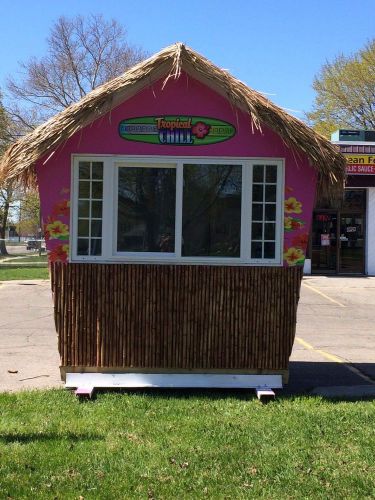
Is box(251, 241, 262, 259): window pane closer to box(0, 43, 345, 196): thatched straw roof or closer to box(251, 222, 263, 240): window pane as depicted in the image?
box(251, 222, 263, 240): window pane

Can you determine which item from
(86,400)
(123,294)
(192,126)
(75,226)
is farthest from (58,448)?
(192,126)

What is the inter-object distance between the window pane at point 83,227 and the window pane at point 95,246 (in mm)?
110

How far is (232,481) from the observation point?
4.15 metres

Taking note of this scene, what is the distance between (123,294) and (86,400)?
3.83 feet

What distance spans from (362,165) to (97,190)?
1784 cm

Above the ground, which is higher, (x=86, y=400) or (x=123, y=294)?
(x=123, y=294)

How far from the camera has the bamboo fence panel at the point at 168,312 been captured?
648 centimetres

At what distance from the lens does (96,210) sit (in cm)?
662

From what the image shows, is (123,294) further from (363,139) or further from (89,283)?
(363,139)

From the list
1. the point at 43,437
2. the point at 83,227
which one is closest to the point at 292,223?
the point at 83,227

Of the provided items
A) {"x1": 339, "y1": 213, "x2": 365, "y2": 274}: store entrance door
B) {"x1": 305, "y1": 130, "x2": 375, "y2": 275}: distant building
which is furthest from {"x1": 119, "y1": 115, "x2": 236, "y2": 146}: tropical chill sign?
{"x1": 339, "y1": 213, "x2": 365, "y2": 274}: store entrance door

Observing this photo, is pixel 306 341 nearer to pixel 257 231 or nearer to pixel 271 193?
pixel 257 231

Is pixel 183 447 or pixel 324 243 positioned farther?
pixel 324 243

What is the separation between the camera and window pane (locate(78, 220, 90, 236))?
21.7 ft
